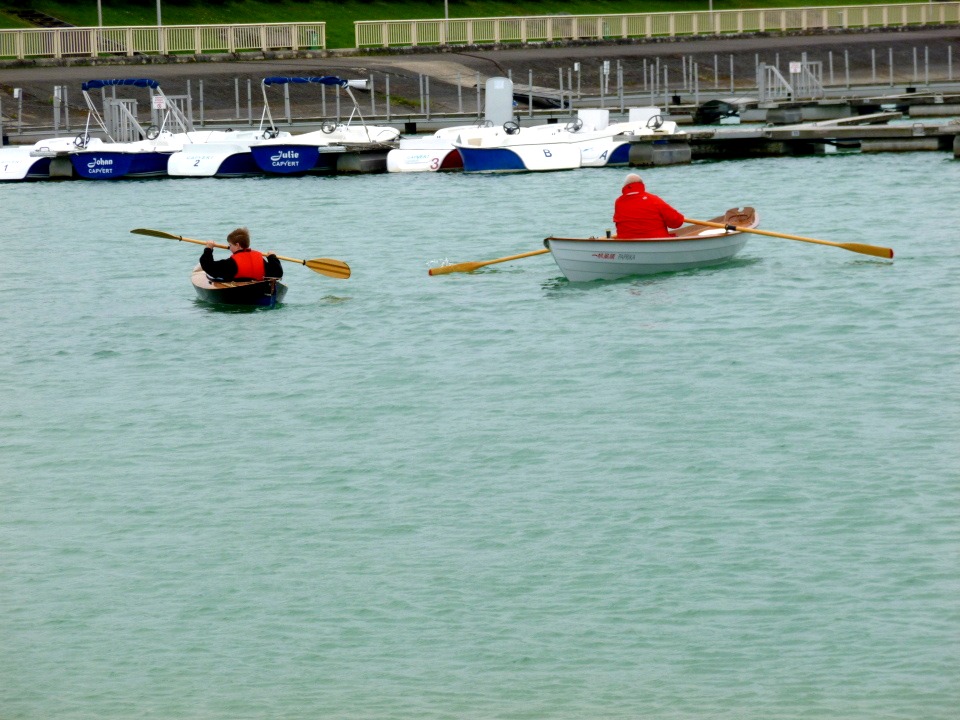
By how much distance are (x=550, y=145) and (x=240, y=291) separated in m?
24.0

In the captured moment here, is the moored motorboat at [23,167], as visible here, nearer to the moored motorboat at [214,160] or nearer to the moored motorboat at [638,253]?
the moored motorboat at [214,160]

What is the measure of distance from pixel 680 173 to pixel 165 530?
31699 mm

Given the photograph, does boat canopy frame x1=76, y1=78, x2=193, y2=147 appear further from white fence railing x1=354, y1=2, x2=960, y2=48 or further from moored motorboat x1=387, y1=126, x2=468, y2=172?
white fence railing x1=354, y1=2, x2=960, y2=48

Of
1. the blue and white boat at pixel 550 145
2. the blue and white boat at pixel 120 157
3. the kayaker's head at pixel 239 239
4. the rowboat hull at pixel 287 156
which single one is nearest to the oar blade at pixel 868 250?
the kayaker's head at pixel 239 239

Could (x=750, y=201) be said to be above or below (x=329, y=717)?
above

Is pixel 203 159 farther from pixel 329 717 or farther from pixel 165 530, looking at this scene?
pixel 329 717

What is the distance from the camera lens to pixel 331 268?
84.7 ft

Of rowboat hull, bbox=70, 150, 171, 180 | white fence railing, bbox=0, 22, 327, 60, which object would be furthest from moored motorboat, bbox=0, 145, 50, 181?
white fence railing, bbox=0, 22, 327, 60

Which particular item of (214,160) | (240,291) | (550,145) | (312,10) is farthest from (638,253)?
(312,10)

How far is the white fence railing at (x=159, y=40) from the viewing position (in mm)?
67938

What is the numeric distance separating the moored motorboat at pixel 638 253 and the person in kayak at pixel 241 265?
394 cm

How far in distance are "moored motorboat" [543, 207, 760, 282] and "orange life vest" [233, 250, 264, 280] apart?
4.08 meters

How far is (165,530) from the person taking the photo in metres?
13.9

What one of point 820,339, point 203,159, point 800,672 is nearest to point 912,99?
point 203,159
